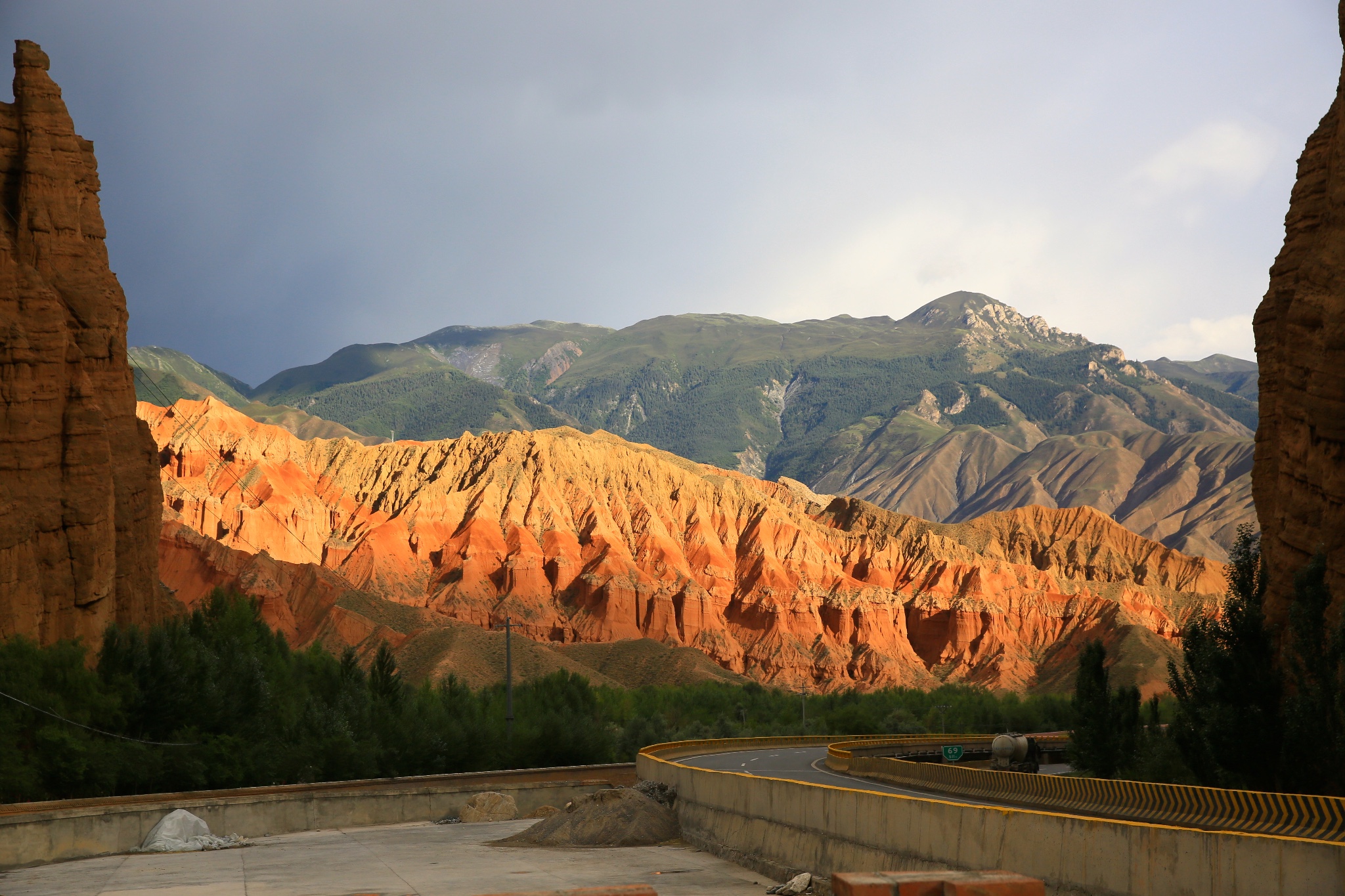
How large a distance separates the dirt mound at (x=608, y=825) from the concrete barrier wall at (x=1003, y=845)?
364 cm

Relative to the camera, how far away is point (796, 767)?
5069 centimetres

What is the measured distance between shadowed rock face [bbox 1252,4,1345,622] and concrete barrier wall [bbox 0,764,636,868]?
26122 mm

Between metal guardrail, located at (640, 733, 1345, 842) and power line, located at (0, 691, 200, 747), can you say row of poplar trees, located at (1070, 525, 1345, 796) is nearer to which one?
metal guardrail, located at (640, 733, 1345, 842)

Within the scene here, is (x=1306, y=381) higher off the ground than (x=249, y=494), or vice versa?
(x=249, y=494)

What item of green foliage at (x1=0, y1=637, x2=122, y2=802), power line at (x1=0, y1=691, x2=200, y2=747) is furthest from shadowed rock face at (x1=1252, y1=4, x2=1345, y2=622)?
green foliage at (x1=0, y1=637, x2=122, y2=802)

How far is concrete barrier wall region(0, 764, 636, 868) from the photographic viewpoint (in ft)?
105

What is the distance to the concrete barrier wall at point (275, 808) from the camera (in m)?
31.9

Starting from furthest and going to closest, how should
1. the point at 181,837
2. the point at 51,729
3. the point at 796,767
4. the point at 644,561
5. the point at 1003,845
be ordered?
the point at 644,561 → the point at 796,767 → the point at 51,729 → the point at 181,837 → the point at 1003,845

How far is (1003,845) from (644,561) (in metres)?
138

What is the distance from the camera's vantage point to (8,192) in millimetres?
54375

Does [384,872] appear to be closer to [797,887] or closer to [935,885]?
[797,887]

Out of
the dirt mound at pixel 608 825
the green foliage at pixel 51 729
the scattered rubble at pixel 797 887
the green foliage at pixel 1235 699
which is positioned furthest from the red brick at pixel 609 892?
the green foliage at pixel 51 729

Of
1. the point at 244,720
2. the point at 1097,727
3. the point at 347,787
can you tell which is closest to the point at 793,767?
the point at 1097,727

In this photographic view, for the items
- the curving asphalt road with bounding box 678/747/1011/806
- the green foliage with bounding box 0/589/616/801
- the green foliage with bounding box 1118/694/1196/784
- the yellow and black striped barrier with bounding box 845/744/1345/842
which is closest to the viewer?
the yellow and black striped barrier with bounding box 845/744/1345/842
